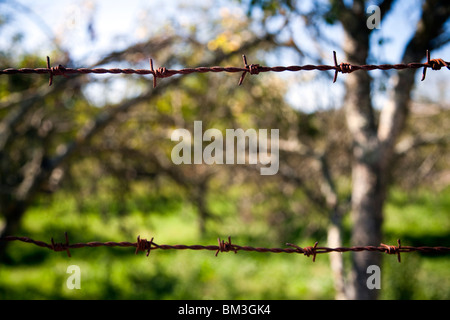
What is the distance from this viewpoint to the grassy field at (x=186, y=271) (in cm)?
661

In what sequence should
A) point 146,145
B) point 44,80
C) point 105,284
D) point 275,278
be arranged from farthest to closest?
point 275,278
point 105,284
point 146,145
point 44,80

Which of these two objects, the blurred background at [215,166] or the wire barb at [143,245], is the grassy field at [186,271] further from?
the wire barb at [143,245]

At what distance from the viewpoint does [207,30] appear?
5.63 m

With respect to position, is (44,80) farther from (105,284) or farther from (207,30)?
(105,284)

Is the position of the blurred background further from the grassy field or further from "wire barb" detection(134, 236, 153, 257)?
"wire barb" detection(134, 236, 153, 257)

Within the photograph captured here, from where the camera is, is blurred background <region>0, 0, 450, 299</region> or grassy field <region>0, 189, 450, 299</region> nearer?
blurred background <region>0, 0, 450, 299</region>

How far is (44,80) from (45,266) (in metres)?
5.33

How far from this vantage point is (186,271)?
25.6 feet

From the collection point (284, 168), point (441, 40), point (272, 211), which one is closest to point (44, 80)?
point (284, 168)

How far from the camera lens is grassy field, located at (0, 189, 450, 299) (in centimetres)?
661

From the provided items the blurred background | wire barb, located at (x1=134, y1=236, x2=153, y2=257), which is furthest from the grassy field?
wire barb, located at (x1=134, y1=236, x2=153, y2=257)

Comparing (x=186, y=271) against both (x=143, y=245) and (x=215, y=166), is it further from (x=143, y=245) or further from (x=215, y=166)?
(x=143, y=245)

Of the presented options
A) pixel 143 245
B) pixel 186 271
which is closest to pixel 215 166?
pixel 186 271

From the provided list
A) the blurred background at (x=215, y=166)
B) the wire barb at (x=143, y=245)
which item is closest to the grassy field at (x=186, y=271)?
the blurred background at (x=215, y=166)
